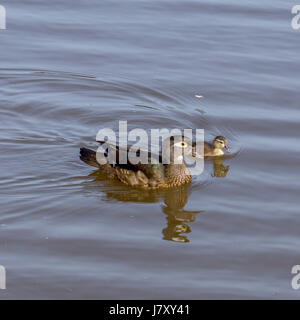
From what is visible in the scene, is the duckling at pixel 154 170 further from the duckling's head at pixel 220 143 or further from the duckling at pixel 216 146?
the duckling's head at pixel 220 143

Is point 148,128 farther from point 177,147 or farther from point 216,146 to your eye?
point 177,147

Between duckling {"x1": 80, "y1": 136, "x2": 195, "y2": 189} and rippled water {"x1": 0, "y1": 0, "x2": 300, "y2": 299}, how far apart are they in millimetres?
144

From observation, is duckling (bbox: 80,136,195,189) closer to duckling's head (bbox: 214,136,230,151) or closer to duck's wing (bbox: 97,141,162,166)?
duck's wing (bbox: 97,141,162,166)

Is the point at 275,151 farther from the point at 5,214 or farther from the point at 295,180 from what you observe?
the point at 5,214

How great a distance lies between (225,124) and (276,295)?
461cm

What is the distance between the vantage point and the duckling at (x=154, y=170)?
369 inches

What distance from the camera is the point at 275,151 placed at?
10.3m

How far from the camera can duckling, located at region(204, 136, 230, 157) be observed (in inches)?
404

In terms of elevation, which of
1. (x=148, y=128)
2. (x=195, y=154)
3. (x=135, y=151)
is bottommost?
(x=135, y=151)

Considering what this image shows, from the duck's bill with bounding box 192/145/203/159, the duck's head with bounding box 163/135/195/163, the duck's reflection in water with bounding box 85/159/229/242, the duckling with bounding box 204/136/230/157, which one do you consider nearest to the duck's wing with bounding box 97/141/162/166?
the duck's head with bounding box 163/135/195/163

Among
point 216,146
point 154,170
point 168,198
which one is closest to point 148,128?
point 216,146

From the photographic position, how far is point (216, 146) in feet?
A: 34.0

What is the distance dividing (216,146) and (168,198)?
1.50 metres

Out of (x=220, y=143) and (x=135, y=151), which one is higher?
(x=220, y=143)
